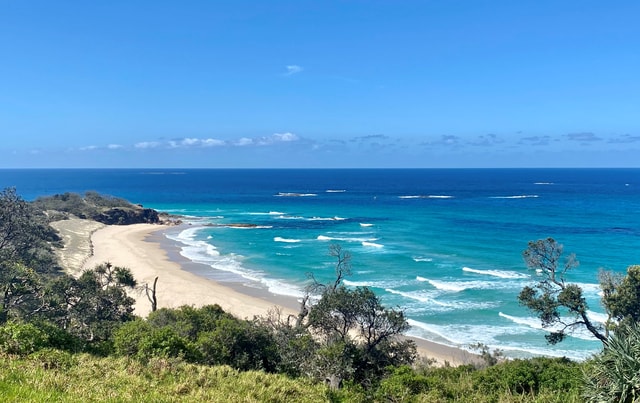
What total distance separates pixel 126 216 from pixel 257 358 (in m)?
71.9

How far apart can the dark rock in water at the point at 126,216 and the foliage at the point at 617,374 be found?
261ft

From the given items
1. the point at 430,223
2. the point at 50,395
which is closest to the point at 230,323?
the point at 50,395

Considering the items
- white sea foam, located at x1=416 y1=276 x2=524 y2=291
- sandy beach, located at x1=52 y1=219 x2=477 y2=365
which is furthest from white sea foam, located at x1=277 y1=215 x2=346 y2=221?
white sea foam, located at x1=416 y1=276 x2=524 y2=291

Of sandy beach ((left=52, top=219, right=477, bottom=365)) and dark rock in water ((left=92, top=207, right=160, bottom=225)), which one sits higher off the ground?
dark rock in water ((left=92, top=207, right=160, bottom=225))

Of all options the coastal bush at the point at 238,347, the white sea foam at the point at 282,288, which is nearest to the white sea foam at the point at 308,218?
the white sea foam at the point at 282,288

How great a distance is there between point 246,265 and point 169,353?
35.2m

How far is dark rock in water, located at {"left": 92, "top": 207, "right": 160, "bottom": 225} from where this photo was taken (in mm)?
80438

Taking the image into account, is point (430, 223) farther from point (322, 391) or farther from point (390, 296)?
point (322, 391)

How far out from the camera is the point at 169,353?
1393 cm

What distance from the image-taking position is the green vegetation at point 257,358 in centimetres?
1056

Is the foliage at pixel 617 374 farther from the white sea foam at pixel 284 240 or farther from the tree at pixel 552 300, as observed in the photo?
the white sea foam at pixel 284 240

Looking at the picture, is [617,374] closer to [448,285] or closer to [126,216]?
[448,285]

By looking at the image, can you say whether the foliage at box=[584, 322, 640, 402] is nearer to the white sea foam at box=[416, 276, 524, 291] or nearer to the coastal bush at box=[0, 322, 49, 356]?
the coastal bush at box=[0, 322, 49, 356]

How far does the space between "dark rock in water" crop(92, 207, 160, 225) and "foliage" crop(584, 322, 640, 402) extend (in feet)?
261
